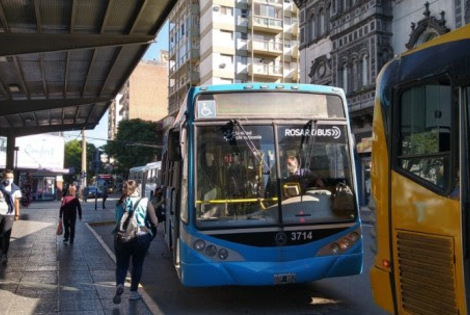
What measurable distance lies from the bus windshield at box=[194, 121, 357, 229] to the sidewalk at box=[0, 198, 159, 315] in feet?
5.50

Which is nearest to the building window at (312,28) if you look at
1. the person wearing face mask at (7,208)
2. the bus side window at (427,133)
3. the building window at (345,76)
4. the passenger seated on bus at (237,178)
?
the building window at (345,76)

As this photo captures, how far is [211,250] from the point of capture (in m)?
6.63

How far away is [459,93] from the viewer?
13.4 ft

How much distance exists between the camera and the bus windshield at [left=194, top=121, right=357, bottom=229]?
6832mm

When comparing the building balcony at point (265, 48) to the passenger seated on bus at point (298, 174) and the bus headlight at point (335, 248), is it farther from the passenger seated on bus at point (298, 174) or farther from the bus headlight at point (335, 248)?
the bus headlight at point (335, 248)

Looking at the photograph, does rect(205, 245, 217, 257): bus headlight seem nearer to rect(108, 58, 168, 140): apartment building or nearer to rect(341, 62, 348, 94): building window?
rect(341, 62, 348, 94): building window

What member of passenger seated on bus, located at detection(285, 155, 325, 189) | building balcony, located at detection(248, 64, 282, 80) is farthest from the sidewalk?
building balcony, located at detection(248, 64, 282, 80)

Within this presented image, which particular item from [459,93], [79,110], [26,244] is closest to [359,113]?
[79,110]

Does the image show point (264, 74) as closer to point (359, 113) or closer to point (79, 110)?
point (359, 113)

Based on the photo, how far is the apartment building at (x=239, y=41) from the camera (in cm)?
5731

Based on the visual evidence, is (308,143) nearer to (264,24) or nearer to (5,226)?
(5,226)

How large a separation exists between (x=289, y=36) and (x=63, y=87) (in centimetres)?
4598

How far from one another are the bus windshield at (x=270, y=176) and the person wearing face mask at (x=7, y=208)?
4.71 metres

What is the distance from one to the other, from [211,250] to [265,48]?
54.6 metres
